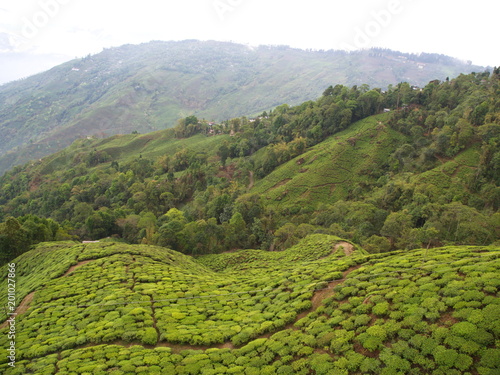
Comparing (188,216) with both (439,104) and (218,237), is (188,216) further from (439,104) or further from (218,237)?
(439,104)

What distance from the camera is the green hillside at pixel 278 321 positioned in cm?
1379

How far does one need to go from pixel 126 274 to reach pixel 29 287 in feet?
37.1

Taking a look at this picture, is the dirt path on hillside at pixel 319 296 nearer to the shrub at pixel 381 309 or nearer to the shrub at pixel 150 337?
the shrub at pixel 381 309

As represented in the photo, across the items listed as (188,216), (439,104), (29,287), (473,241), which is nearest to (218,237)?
(188,216)

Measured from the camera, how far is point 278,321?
1947 centimetres


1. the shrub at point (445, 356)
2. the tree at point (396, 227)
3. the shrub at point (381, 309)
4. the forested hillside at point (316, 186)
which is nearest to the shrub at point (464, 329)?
the shrub at point (445, 356)

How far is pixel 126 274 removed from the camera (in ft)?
→ 101

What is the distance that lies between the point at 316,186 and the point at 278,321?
67068 millimetres

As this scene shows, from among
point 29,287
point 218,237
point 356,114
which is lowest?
point 218,237

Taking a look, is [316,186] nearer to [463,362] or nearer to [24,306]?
[24,306]

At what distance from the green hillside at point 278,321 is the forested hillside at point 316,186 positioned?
47.0 feet

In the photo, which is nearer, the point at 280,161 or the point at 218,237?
the point at 218,237

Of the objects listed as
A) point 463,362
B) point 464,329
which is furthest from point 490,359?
point 464,329

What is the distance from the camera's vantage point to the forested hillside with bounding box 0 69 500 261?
2044 inches
